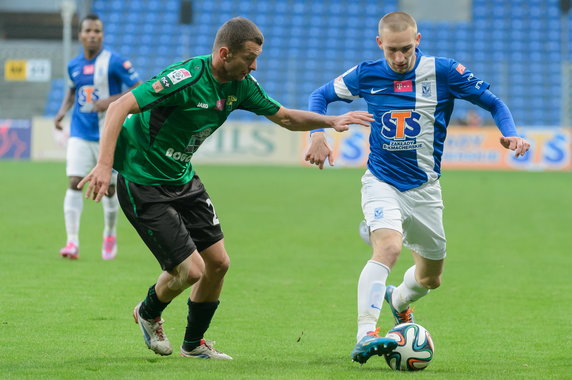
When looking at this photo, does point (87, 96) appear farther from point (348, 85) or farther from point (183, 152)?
point (183, 152)

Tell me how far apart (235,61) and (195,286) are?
4.71ft

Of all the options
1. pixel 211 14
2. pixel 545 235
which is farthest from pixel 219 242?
pixel 211 14

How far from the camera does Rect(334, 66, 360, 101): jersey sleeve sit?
6.60 metres

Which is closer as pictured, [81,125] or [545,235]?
[81,125]

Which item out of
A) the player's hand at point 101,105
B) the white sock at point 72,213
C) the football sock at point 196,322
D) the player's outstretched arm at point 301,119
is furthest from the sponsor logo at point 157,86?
the white sock at point 72,213

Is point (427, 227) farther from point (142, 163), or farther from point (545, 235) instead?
point (545, 235)

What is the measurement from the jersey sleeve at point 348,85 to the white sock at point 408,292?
1243mm

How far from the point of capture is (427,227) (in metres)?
6.41

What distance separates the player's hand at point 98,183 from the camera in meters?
5.11

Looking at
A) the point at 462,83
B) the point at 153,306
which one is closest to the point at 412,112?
the point at 462,83

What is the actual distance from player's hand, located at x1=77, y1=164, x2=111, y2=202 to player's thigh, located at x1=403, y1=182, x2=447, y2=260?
6.73 ft

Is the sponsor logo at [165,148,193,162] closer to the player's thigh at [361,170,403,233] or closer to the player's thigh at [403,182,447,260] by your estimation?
the player's thigh at [361,170,403,233]

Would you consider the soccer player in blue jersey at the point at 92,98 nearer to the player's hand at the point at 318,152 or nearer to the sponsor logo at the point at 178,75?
the player's hand at the point at 318,152

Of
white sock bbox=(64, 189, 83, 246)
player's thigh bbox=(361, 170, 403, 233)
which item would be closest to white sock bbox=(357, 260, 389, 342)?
player's thigh bbox=(361, 170, 403, 233)
